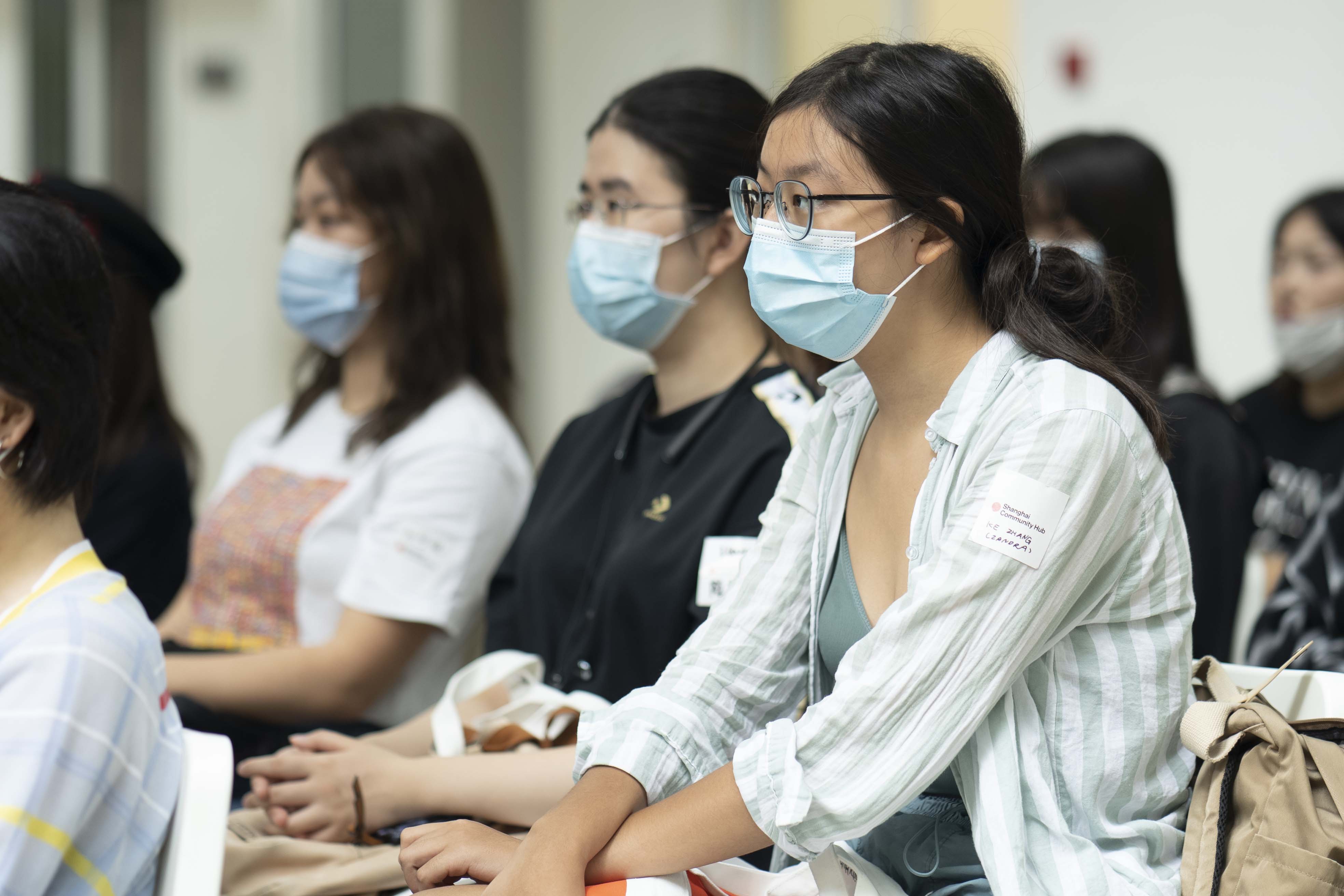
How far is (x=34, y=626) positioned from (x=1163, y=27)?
353 centimetres

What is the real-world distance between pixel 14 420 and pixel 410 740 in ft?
2.73

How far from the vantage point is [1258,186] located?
364cm

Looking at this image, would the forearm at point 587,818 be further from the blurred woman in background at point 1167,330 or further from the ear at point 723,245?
the blurred woman in background at point 1167,330

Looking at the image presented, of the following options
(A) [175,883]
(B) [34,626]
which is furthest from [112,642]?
(A) [175,883]

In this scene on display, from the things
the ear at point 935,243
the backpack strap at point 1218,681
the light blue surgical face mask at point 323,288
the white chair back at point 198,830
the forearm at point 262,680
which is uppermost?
the ear at point 935,243

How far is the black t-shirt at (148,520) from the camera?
2510 mm

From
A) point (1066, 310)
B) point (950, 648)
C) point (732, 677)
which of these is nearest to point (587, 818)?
point (732, 677)

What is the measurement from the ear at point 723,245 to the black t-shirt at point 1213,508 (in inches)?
30.8

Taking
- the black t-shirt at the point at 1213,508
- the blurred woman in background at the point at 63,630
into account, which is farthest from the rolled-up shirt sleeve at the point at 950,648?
the black t-shirt at the point at 1213,508

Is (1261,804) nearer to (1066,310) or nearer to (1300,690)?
(1300,690)

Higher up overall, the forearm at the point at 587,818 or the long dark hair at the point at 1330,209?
the long dark hair at the point at 1330,209

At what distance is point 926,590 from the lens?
4.09 feet

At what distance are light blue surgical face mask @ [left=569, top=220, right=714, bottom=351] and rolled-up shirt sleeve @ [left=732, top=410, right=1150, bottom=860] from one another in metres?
0.88

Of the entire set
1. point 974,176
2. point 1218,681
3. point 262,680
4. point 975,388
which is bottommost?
point 262,680
